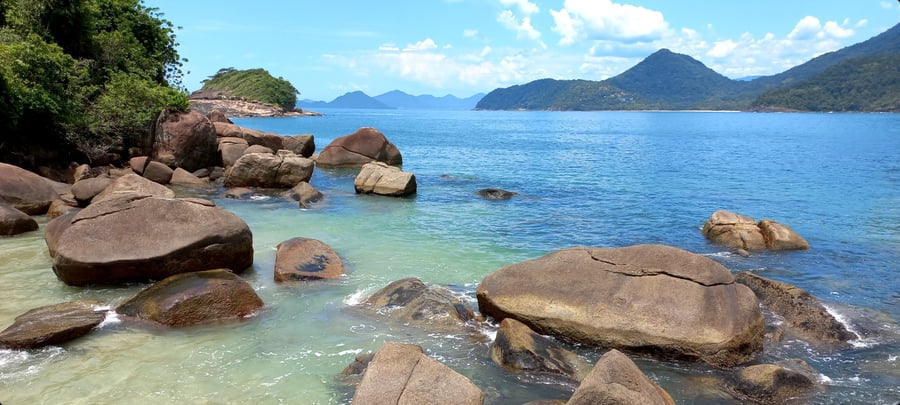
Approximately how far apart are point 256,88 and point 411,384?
487ft

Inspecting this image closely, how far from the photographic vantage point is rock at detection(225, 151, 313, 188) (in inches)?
964

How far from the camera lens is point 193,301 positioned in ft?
33.0

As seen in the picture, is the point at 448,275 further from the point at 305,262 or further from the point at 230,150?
the point at 230,150

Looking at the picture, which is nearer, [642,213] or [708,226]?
[708,226]

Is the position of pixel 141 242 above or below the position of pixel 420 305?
above

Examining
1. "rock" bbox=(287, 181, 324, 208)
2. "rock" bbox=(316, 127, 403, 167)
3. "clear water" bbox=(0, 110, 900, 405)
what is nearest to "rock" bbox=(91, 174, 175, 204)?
"clear water" bbox=(0, 110, 900, 405)

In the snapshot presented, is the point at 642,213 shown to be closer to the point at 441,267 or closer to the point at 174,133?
the point at 441,267

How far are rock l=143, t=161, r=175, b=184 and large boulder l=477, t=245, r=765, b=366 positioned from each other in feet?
63.0

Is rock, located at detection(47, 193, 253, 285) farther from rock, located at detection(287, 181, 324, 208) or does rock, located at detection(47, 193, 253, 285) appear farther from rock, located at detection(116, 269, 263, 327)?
rock, located at detection(287, 181, 324, 208)

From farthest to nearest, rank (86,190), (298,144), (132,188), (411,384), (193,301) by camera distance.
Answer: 1. (298,144)
2. (86,190)
3. (132,188)
4. (193,301)
5. (411,384)

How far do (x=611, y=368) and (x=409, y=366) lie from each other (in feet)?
7.40

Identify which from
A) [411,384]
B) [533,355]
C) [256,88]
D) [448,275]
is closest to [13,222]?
[448,275]

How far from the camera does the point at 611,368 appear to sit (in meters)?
6.42

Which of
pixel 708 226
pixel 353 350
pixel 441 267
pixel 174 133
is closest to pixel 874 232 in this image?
pixel 708 226
